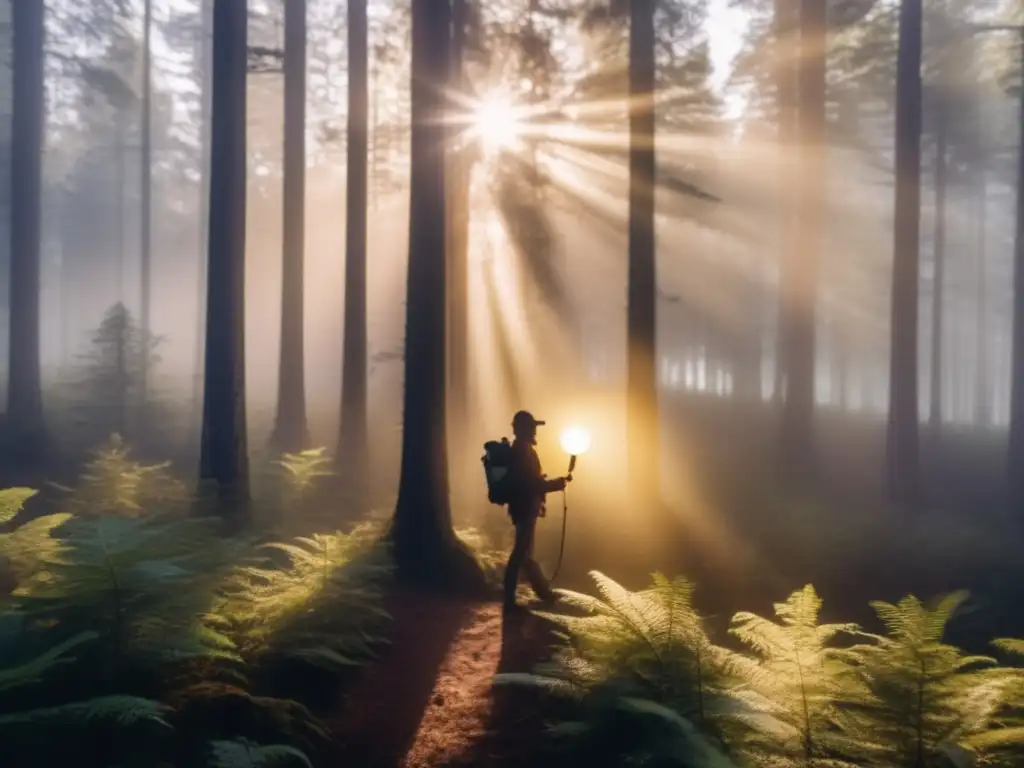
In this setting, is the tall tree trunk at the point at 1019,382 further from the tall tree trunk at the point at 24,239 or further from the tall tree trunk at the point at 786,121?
the tall tree trunk at the point at 24,239

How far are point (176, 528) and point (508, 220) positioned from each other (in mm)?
13277

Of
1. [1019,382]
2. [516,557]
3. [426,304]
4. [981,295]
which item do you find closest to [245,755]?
[516,557]

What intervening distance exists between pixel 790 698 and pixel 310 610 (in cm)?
438

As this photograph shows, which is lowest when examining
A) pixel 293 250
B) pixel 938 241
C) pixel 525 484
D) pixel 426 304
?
pixel 525 484

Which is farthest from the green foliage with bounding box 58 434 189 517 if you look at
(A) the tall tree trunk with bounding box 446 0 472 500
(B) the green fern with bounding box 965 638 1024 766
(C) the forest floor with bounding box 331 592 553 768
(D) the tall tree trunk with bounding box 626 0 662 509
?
(B) the green fern with bounding box 965 638 1024 766

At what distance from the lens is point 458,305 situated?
19.3m

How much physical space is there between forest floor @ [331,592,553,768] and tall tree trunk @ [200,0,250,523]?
5.52m

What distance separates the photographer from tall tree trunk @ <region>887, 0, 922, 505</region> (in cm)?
1653

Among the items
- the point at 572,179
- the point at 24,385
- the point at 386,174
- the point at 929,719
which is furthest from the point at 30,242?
the point at 929,719

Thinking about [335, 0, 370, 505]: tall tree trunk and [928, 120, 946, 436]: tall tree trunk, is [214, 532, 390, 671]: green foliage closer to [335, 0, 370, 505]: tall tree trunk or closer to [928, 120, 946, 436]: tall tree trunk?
[335, 0, 370, 505]: tall tree trunk

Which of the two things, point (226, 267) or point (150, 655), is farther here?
point (226, 267)

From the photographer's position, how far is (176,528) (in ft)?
22.5

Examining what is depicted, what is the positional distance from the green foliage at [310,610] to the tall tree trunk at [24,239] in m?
16.5

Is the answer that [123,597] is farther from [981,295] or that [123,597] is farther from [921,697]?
[981,295]
